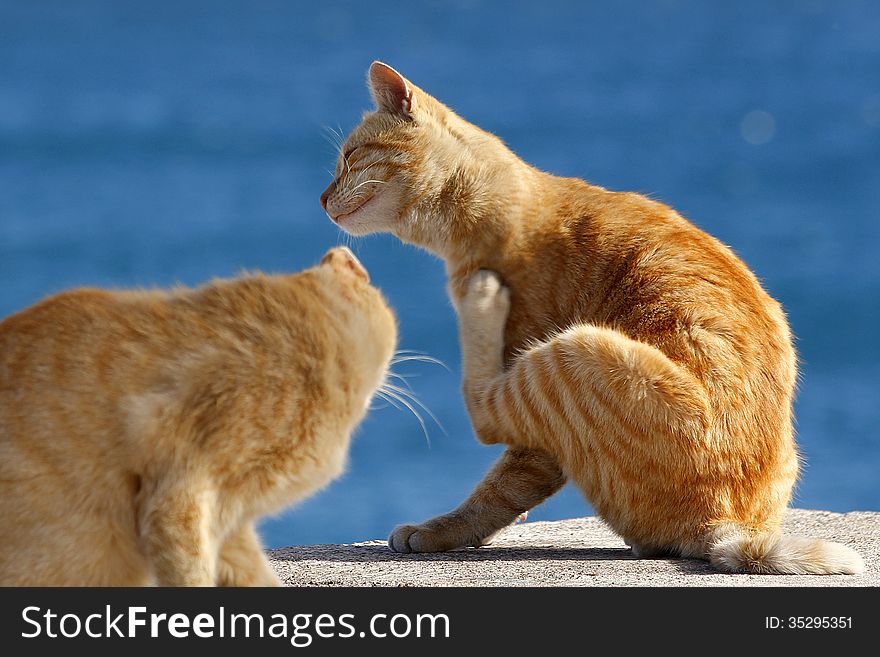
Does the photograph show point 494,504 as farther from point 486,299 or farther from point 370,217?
point 370,217

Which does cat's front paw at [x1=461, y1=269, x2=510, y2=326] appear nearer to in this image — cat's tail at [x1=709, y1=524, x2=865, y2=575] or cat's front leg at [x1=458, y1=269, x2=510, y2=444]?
cat's front leg at [x1=458, y1=269, x2=510, y2=444]

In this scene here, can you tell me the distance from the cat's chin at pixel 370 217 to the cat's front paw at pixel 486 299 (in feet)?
1.46

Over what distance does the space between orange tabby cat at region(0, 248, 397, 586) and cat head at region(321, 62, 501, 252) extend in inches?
73.8

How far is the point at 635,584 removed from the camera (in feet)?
10.9

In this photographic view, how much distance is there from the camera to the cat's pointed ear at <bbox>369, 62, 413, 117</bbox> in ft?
14.7

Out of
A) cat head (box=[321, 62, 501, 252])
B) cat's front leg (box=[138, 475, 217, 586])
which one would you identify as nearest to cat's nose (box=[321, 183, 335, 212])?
cat head (box=[321, 62, 501, 252])

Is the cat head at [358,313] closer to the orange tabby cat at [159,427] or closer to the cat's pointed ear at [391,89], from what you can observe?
the orange tabby cat at [159,427]

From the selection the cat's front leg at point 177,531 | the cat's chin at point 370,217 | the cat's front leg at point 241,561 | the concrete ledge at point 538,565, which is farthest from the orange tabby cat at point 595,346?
the cat's front leg at point 177,531

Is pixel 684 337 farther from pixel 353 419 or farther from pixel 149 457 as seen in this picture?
pixel 149 457

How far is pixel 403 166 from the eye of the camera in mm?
4387

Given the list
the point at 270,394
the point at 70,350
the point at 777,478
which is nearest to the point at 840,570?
the point at 777,478

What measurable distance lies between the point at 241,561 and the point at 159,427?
467 millimetres

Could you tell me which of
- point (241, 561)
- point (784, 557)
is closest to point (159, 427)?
point (241, 561)
